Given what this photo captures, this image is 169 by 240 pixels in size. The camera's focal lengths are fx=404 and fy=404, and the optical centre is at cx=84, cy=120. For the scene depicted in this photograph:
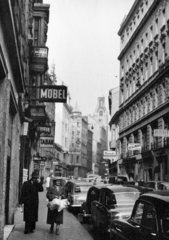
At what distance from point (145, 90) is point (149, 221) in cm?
3605

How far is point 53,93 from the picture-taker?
57.9ft

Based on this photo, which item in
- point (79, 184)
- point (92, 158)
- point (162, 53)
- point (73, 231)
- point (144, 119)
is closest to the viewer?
point (73, 231)

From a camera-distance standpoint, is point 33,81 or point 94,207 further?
point 33,81

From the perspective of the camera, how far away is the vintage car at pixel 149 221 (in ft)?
18.3

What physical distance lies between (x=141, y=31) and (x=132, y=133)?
38.5ft

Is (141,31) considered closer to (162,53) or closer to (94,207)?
(162,53)

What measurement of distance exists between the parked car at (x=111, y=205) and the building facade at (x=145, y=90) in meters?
16.3

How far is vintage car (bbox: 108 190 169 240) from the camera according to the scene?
5586 millimetres

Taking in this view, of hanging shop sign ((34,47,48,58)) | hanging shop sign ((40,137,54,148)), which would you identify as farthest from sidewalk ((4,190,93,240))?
hanging shop sign ((40,137,54,148))

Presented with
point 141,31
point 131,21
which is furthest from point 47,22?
point 131,21

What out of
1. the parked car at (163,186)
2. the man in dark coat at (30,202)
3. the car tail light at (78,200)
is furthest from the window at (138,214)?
the parked car at (163,186)

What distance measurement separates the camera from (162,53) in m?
37.8

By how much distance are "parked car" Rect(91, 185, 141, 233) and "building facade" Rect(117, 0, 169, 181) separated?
16339 mm

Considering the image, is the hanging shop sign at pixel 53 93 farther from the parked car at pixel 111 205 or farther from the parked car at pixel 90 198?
the parked car at pixel 111 205
